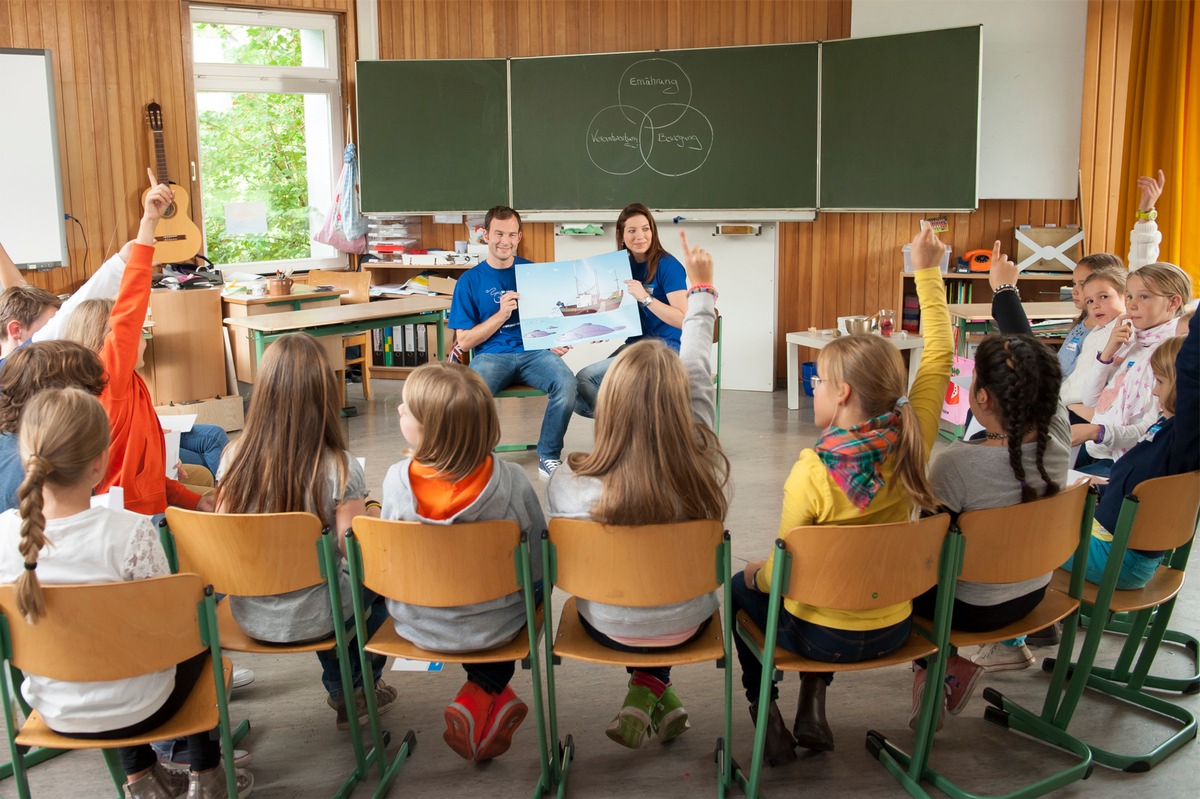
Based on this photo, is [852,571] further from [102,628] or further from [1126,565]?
[102,628]

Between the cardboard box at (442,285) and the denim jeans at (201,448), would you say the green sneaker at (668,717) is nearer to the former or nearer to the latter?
the denim jeans at (201,448)

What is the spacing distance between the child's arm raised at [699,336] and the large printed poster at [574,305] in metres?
1.69

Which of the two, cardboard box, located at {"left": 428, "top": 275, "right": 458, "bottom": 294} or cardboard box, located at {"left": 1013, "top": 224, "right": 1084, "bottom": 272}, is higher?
cardboard box, located at {"left": 1013, "top": 224, "right": 1084, "bottom": 272}

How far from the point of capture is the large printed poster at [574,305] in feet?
15.2

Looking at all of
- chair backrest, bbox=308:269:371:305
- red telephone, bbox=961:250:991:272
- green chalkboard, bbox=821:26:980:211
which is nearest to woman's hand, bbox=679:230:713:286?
green chalkboard, bbox=821:26:980:211

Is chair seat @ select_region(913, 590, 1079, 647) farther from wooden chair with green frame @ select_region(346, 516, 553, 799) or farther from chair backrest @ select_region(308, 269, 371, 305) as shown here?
chair backrest @ select_region(308, 269, 371, 305)

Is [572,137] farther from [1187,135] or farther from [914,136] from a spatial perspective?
[1187,135]

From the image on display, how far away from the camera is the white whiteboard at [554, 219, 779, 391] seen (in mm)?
6758

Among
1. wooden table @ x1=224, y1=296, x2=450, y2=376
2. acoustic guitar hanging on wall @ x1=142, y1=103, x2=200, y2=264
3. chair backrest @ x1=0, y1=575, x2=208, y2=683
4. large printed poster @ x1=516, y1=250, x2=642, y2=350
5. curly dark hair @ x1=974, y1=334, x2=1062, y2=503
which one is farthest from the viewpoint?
acoustic guitar hanging on wall @ x1=142, y1=103, x2=200, y2=264

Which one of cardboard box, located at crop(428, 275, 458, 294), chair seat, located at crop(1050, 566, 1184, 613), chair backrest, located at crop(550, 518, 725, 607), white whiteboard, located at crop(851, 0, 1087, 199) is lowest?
chair seat, located at crop(1050, 566, 1184, 613)

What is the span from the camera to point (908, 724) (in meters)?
2.59

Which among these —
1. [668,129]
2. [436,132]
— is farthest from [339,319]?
[668,129]

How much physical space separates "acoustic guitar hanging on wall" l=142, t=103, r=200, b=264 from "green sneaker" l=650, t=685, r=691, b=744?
5.11 meters

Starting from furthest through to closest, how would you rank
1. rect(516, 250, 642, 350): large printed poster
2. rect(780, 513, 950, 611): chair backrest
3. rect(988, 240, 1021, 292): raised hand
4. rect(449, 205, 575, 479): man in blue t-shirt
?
rect(449, 205, 575, 479): man in blue t-shirt
rect(516, 250, 642, 350): large printed poster
rect(988, 240, 1021, 292): raised hand
rect(780, 513, 950, 611): chair backrest
